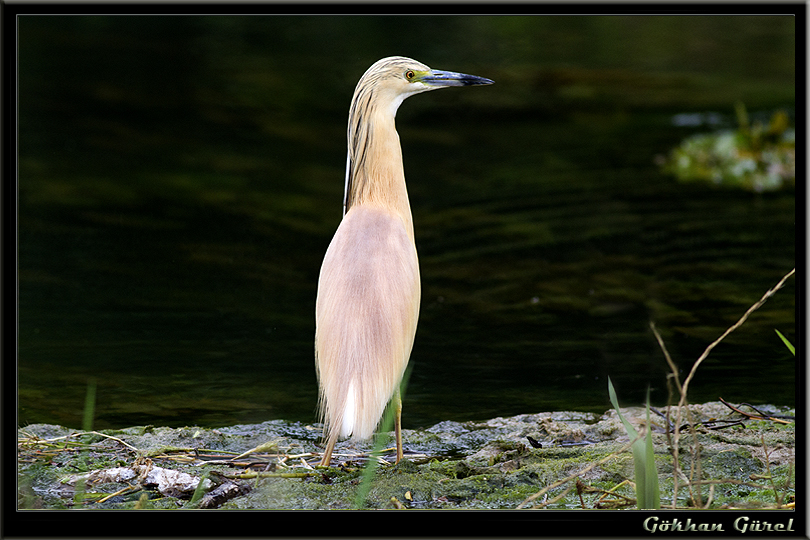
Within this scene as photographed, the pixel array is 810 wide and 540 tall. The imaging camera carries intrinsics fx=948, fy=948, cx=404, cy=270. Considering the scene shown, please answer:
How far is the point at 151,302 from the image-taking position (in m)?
7.11

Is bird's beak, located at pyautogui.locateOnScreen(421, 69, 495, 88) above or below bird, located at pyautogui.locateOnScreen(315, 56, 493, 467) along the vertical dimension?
above

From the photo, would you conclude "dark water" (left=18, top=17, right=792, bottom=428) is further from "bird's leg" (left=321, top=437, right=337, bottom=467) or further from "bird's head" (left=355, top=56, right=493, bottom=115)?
"bird's head" (left=355, top=56, right=493, bottom=115)

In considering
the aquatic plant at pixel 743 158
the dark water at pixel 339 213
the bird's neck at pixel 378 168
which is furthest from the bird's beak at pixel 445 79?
the aquatic plant at pixel 743 158

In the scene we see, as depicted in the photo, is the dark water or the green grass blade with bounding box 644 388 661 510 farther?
the dark water

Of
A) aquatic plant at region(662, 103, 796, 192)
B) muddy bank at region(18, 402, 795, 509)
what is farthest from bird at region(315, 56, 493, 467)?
aquatic plant at region(662, 103, 796, 192)

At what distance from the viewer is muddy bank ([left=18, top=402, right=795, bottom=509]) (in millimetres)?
3789

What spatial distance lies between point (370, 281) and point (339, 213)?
5.49 m

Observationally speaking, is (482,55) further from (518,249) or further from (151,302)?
(151,302)

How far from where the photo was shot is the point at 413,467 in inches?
164

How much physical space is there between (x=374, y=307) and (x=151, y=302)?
3.49 metres

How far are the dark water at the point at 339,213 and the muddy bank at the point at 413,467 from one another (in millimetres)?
508

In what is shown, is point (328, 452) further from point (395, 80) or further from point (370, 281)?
point (395, 80)

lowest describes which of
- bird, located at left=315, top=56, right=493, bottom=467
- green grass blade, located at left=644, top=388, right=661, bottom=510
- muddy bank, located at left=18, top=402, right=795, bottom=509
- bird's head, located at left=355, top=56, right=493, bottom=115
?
muddy bank, located at left=18, top=402, right=795, bottom=509

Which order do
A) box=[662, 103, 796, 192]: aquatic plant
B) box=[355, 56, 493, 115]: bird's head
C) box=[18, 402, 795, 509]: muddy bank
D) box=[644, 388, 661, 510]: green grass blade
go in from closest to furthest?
box=[644, 388, 661, 510]: green grass blade < box=[18, 402, 795, 509]: muddy bank < box=[355, 56, 493, 115]: bird's head < box=[662, 103, 796, 192]: aquatic plant
